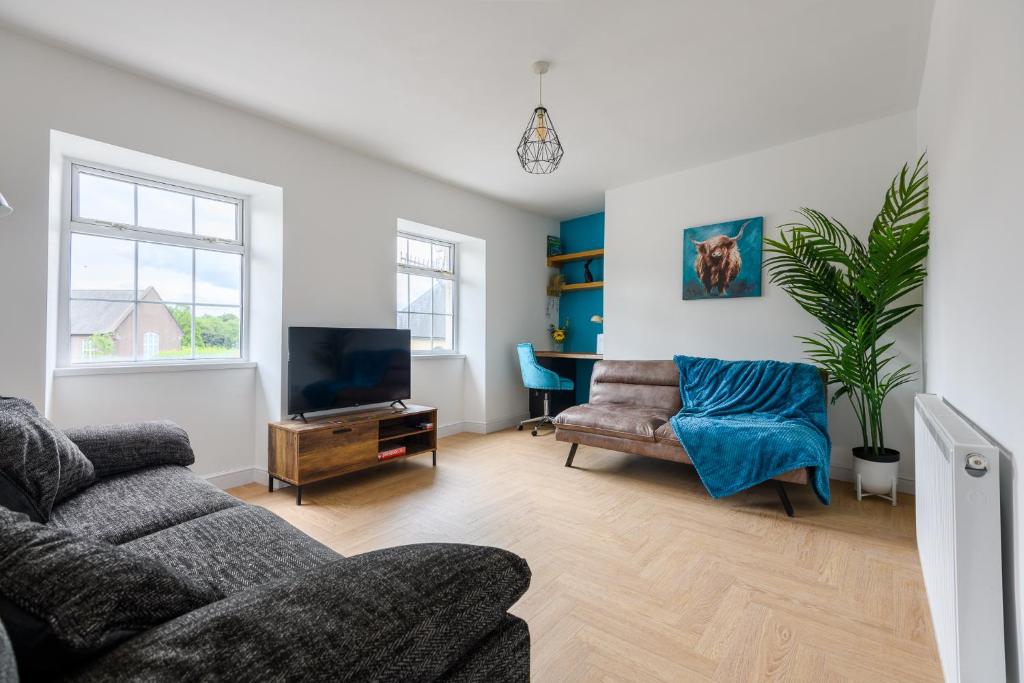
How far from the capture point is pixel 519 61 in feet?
8.40

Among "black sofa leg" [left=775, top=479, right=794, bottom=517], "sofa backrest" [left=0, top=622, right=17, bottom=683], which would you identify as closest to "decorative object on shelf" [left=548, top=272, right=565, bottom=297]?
"black sofa leg" [left=775, top=479, right=794, bottom=517]

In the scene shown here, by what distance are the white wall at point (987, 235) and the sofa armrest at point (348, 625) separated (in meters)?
1.09

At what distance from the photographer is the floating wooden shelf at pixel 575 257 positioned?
17.6 ft

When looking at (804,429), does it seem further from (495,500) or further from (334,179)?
(334,179)

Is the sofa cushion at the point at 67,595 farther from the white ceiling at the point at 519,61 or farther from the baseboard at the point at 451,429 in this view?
the baseboard at the point at 451,429

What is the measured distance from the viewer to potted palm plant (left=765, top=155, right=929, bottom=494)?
269 centimetres

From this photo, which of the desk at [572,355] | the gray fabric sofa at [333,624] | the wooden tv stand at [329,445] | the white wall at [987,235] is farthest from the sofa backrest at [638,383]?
the gray fabric sofa at [333,624]

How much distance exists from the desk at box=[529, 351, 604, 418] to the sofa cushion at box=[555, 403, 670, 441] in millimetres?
1611

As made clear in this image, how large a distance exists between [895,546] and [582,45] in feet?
9.94

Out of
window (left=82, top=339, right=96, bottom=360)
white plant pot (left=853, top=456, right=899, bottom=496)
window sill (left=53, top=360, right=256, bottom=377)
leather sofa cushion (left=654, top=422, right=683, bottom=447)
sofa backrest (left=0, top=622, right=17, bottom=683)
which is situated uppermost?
window (left=82, top=339, right=96, bottom=360)

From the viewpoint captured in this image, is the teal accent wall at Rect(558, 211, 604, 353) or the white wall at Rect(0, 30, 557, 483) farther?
the teal accent wall at Rect(558, 211, 604, 353)

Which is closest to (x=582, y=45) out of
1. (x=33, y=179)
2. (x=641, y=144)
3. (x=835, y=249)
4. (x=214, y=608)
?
(x=641, y=144)

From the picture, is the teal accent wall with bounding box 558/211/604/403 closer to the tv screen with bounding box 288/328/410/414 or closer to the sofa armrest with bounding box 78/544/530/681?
the tv screen with bounding box 288/328/410/414

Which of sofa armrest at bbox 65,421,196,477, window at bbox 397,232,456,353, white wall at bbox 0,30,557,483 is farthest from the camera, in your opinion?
window at bbox 397,232,456,353
